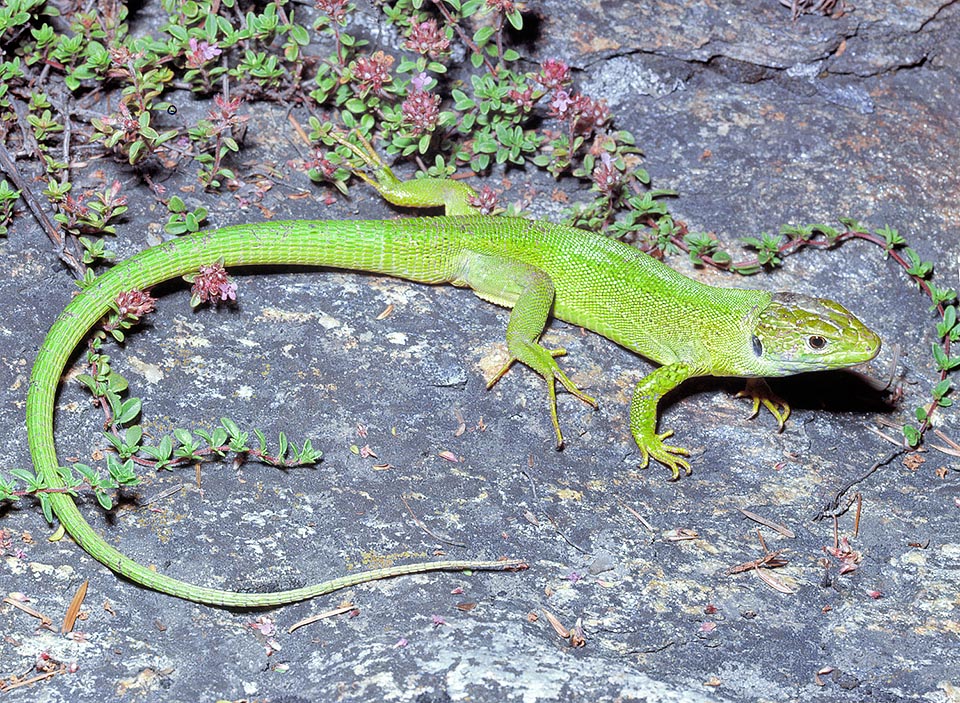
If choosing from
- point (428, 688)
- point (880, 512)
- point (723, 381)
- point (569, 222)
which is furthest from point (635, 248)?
point (428, 688)

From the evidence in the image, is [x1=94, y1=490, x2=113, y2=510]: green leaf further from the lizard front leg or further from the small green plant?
the lizard front leg

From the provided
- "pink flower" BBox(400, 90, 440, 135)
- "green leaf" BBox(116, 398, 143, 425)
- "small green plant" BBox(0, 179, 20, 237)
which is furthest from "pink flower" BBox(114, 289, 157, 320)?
"pink flower" BBox(400, 90, 440, 135)

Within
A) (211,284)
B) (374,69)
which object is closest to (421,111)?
(374,69)

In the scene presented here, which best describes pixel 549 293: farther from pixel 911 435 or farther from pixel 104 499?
pixel 104 499

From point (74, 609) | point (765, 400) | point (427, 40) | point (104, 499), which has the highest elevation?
point (427, 40)

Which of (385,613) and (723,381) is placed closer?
(385,613)

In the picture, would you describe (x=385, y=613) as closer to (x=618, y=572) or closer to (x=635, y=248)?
(x=618, y=572)
